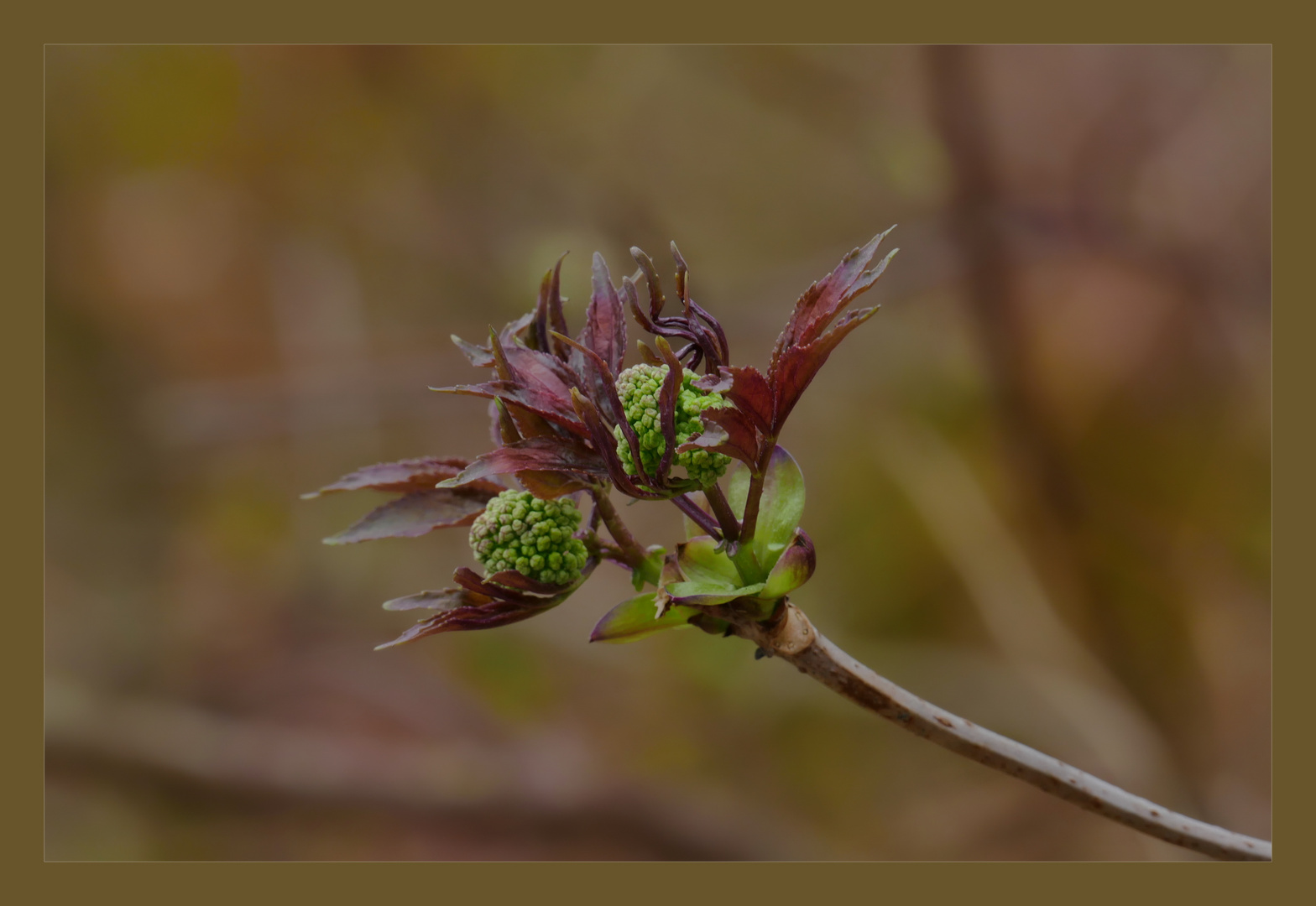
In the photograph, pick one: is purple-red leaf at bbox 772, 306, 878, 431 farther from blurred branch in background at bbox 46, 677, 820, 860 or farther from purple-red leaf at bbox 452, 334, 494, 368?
blurred branch in background at bbox 46, 677, 820, 860

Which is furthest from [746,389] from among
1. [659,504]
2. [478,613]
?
[659,504]

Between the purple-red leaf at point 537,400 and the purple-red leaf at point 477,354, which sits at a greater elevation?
the purple-red leaf at point 477,354

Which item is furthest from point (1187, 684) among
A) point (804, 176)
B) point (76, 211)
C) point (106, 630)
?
point (76, 211)

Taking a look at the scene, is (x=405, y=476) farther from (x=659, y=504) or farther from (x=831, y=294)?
(x=659, y=504)

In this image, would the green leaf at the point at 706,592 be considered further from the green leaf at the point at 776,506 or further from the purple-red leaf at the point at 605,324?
the purple-red leaf at the point at 605,324

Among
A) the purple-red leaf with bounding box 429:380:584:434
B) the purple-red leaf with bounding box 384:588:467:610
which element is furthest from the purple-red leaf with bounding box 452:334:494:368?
Answer: the purple-red leaf with bounding box 384:588:467:610

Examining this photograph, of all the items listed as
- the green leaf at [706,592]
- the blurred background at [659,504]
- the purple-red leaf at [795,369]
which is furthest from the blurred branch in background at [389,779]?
the purple-red leaf at [795,369]
